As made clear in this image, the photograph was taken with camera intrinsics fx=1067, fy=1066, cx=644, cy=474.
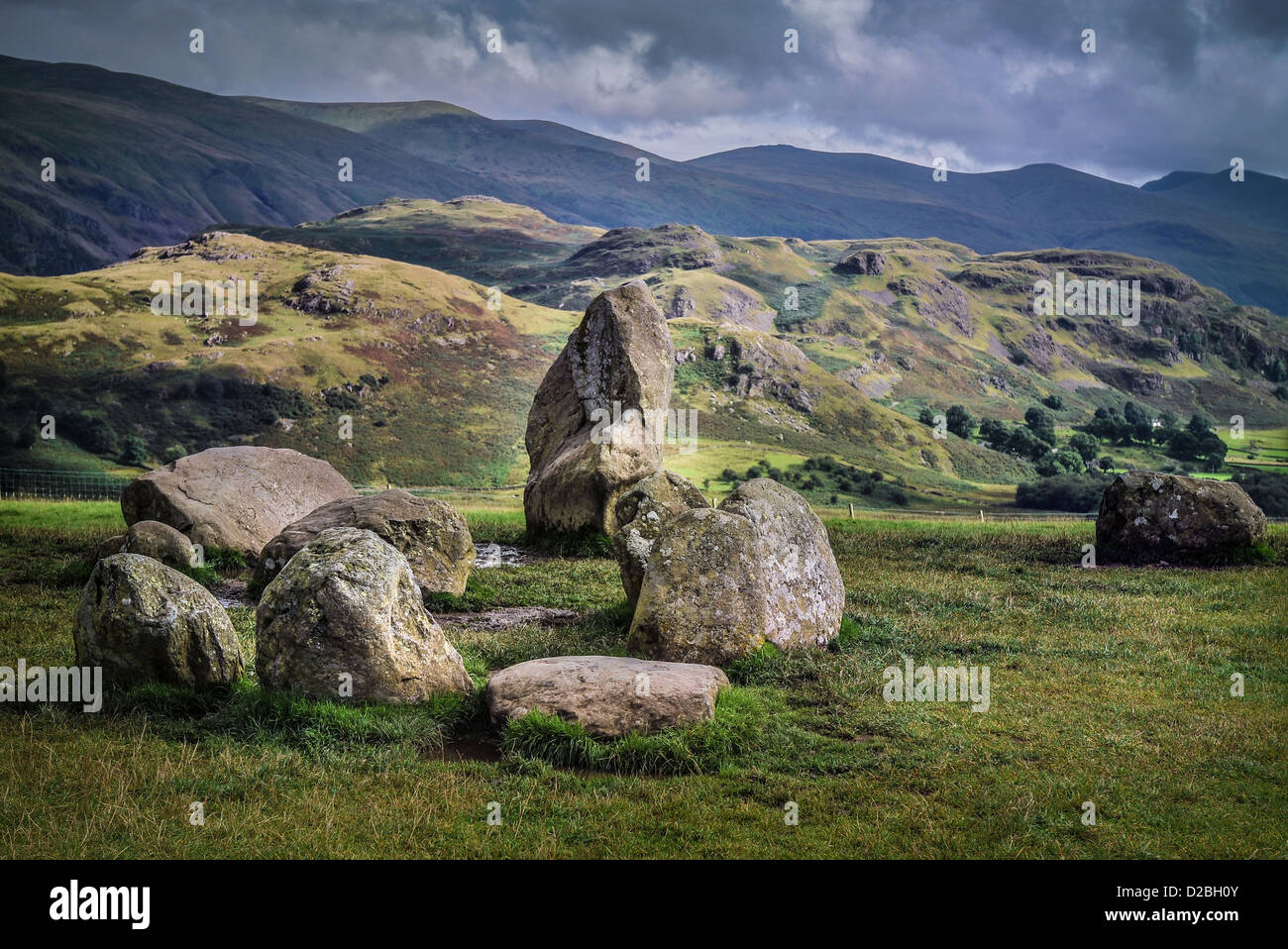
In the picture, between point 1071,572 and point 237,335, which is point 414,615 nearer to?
point 1071,572

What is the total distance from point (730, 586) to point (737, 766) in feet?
13.8

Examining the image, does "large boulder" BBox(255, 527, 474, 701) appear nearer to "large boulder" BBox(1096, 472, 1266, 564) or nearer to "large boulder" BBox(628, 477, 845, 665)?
"large boulder" BBox(628, 477, 845, 665)

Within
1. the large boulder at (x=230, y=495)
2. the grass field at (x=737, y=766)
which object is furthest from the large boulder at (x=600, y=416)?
the grass field at (x=737, y=766)

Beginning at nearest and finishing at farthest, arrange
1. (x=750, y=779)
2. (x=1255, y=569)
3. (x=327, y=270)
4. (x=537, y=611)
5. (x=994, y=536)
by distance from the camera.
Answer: (x=750, y=779)
(x=537, y=611)
(x=1255, y=569)
(x=994, y=536)
(x=327, y=270)

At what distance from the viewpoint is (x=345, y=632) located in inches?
458

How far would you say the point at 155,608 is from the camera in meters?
12.3

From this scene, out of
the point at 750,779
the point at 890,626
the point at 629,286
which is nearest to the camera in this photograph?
the point at 750,779

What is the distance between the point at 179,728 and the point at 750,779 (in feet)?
19.8

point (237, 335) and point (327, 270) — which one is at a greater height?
point (327, 270)

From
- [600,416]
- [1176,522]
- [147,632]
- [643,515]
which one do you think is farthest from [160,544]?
[1176,522]

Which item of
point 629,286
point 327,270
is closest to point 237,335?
point 327,270

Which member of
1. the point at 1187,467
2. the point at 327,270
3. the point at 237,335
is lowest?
the point at 1187,467

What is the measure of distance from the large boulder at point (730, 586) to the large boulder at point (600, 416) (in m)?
9.95

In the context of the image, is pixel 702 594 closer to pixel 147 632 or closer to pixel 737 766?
pixel 737 766
